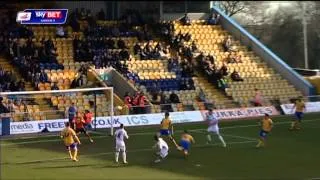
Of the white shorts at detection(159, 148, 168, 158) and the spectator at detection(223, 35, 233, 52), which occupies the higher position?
the spectator at detection(223, 35, 233, 52)

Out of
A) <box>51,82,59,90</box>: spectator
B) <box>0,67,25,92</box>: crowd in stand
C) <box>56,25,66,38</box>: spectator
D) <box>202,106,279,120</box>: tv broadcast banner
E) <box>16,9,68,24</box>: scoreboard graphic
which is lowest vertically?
<box>202,106,279,120</box>: tv broadcast banner

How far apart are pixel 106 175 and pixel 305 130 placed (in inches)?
641

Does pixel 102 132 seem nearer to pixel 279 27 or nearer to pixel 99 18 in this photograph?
pixel 279 27

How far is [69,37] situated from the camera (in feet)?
150

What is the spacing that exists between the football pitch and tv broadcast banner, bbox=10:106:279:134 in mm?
1517

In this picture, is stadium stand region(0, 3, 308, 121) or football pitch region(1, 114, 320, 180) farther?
stadium stand region(0, 3, 308, 121)

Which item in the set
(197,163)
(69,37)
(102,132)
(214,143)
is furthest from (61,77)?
(197,163)

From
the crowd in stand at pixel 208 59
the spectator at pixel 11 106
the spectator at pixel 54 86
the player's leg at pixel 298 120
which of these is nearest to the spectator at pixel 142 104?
the spectator at pixel 54 86

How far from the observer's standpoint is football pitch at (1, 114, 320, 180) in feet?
69.3

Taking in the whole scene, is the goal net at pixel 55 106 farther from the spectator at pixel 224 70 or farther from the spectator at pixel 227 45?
the spectator at pixel 227 45

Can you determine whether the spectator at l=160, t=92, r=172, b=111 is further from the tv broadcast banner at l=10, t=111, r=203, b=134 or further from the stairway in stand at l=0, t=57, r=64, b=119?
the stairway in stand at l=0, t=57, r=64, b=119

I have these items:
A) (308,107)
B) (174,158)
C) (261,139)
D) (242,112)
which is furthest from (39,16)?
(308,107)

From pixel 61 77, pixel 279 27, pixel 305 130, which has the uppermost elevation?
pixel 279 27

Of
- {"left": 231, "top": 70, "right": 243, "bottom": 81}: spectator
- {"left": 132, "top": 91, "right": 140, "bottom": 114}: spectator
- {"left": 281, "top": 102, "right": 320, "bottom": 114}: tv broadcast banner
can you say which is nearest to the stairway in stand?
{"left": 132, "top": 91, "right": 140, "bottom": 114}: spectator
